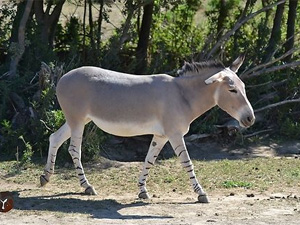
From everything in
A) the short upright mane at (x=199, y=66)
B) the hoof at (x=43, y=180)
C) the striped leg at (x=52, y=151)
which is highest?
the short upright mane at (x=199, y=66)

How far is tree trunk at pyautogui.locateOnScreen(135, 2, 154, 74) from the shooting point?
1580cm

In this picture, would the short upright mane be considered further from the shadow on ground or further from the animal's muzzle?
the shadow on ground

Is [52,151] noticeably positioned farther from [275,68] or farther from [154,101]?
[275,68]

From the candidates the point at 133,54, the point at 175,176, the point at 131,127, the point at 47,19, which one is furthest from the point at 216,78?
the point at 133,54

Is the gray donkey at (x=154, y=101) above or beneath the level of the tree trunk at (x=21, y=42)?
beneath

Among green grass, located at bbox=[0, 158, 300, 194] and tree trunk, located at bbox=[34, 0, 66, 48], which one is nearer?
green grass, located at bbox=[0, 158, 300, 194]

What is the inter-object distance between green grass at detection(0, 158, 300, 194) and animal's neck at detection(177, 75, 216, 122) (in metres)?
1.30

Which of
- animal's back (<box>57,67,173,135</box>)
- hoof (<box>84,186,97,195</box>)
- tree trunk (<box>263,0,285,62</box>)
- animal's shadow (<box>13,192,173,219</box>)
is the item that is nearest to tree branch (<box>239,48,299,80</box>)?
tree trunk (<box>263,0,285,62</box>)

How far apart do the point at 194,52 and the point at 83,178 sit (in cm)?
640

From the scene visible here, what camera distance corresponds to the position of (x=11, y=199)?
9.71 metres

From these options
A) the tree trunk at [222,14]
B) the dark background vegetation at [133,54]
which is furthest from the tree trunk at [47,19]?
the tree trunk at [222,14]

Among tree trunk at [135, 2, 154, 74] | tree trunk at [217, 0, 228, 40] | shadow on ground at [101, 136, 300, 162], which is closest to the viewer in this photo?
shadow on ground at [101, 136, 300, 162]

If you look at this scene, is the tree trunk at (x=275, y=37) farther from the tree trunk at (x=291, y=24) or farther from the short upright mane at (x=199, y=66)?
the short upright mane at (x=199, y=66)

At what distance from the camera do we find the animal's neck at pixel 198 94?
401 inches
